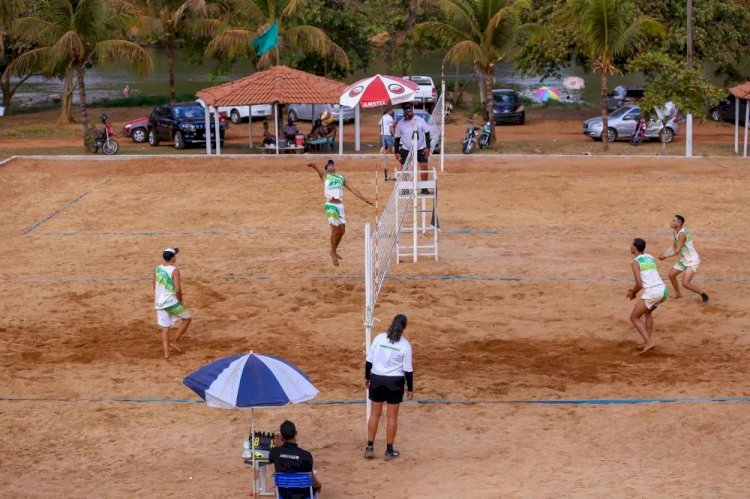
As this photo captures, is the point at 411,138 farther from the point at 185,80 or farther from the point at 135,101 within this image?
the point at 185,80

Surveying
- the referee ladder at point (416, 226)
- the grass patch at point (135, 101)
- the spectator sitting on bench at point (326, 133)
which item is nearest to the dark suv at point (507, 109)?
the spectator sitting on bench at point (326, 133)

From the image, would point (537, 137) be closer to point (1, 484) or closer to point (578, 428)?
point (578, 428)

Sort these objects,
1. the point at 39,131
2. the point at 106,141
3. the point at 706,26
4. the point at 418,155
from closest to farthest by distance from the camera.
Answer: the point at 418,155 < the point at 106,141 < the point at 706,26 < the point at 39,131

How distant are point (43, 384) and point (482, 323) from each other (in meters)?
6.11

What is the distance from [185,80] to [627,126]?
31998 mm

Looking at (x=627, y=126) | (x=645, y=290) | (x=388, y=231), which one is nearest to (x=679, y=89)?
(x=627, y=126)

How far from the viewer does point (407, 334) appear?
15.4 meters

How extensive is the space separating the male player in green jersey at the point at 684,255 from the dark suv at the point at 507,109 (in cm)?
2625

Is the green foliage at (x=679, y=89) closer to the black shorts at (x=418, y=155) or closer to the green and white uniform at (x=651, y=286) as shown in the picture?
the black shorts at (x=418, y=155)

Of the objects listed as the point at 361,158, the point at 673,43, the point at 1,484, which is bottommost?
the point at 1,484

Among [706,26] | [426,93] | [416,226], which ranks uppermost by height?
[706,26]

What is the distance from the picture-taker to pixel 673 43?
38.1 m

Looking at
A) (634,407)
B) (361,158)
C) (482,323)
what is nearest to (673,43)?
(361,158)

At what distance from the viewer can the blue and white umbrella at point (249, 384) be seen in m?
9.60
